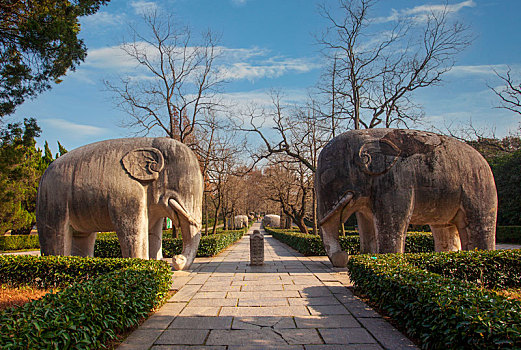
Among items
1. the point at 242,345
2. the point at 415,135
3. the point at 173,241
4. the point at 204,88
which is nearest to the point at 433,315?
the point at 242,345

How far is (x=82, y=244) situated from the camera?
731 cm

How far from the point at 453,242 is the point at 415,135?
283 cm

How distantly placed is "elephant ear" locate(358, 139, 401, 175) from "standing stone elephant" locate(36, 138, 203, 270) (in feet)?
12.0

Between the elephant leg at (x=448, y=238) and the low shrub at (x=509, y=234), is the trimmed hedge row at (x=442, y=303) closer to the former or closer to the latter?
the elephant leg at (x=448, y=238)

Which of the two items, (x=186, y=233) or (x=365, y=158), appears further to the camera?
(x=186, y=233)

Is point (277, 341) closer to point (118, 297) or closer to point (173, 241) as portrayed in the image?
point (118, 297)

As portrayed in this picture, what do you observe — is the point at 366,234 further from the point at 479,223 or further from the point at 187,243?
the point at 187,243

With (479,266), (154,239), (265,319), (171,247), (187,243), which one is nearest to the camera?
(265,319)

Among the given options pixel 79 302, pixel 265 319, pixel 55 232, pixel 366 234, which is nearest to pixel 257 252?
pixel 366 234

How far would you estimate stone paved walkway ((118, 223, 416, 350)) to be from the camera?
3.77m

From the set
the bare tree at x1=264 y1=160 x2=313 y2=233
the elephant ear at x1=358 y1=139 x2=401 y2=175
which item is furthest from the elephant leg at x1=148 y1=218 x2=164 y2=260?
the bare tree at x1=264 y1=160 x2=313 y2=233

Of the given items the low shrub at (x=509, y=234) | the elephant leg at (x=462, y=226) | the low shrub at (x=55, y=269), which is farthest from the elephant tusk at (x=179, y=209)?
the low shrub at (x=509, y=234)

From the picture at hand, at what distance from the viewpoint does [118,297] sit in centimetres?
392

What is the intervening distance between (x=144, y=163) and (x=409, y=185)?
216 inches
